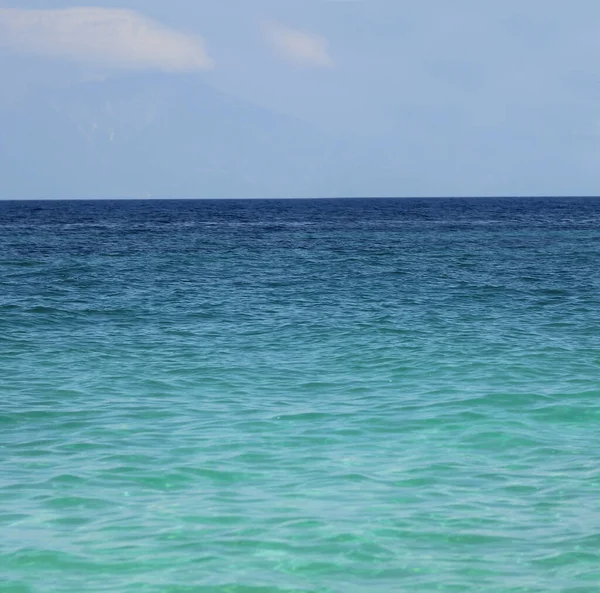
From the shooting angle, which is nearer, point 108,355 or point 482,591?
point 482,591

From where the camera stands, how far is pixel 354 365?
2006 cm

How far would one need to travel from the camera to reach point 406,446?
44.7ft

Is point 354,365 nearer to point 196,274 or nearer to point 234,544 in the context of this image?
point 234,544

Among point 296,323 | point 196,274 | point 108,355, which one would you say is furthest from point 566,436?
point 196,274

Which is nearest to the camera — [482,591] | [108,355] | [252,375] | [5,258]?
Result: [482,591]

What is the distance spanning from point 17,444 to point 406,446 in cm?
590

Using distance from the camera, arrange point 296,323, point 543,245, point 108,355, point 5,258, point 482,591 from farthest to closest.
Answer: point 543,245
point 5,258
point 296,323
point 108,355
point 482,591

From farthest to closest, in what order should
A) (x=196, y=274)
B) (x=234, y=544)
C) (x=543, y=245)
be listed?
(x=543, y=245) < (x=196, y=274) < (x=234, y=544)

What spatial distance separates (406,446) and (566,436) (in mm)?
2636

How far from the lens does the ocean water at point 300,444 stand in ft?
31.4

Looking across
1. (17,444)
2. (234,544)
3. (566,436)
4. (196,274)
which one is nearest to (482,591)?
(234,544)

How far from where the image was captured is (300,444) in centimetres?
1379

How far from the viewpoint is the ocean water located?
959 centimetres

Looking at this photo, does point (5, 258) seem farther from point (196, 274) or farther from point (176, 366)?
point (176, 366)
